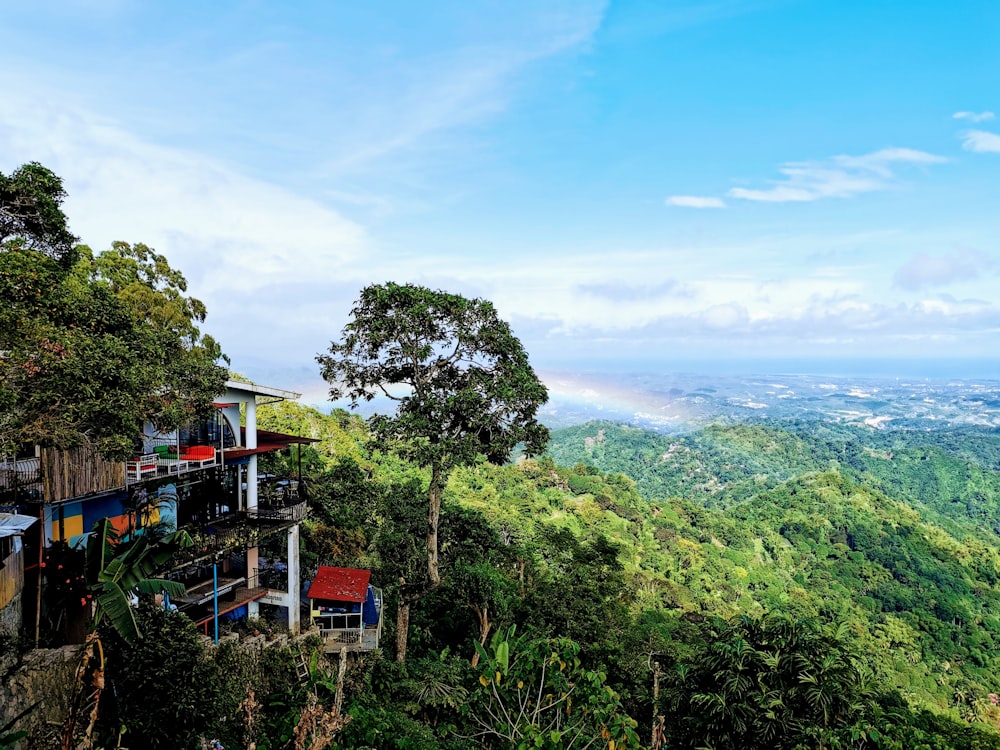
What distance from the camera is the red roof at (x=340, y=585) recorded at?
13.6m

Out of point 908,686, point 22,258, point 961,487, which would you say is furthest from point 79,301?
point 961,487

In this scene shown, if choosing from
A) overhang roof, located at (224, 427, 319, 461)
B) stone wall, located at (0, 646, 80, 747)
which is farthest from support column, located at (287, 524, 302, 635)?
stone wall, located at (0, 646, 80, 747)

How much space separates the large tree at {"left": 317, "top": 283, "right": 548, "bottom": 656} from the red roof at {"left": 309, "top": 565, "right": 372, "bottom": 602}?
175 cm

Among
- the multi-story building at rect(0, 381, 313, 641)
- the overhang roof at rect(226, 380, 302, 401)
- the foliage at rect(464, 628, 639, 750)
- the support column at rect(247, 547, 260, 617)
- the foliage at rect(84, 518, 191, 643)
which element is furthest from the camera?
the support column at rect(247, 547, 260, 617)

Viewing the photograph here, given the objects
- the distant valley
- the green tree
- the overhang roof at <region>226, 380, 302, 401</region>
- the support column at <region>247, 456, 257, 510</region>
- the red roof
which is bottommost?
the distant valley

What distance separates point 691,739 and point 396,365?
9.84 metres

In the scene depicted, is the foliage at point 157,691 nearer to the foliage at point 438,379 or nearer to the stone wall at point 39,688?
the stone wall at point 39,688

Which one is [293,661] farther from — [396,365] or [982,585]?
[982,585]

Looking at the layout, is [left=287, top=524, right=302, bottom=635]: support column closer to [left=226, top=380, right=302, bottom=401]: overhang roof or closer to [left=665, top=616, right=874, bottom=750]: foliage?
[left=226, top=380, right=302, bottom=401]: overhang roof

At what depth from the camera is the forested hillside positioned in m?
9.80

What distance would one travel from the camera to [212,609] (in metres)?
12.6

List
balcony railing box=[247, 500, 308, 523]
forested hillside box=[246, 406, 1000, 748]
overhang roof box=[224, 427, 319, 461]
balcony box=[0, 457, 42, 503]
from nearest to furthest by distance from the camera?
1. balcony box=[0, 457, 42, 503]
2. forested hillside box=[246, 406, 1000, 748]
3. overhang roof box=[224, 427, 319, 461]
4. balcony railing box=[247, 500, 308, 523]

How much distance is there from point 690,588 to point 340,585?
98.5ft

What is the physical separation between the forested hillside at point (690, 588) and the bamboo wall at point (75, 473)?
222 inches
